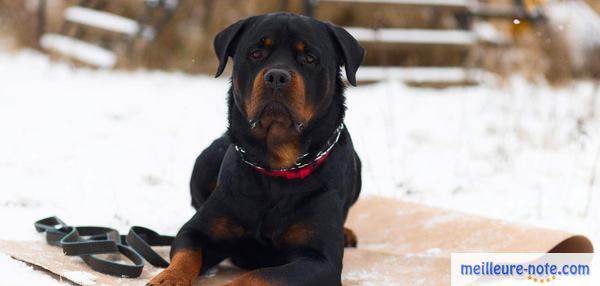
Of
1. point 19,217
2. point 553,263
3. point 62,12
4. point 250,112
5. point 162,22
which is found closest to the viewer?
point 250,112

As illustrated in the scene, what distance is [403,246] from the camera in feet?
11.1

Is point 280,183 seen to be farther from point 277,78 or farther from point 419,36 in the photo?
point 419,36

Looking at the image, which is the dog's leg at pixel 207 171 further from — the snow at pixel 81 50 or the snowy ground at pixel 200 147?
the snow at pixel 81 50

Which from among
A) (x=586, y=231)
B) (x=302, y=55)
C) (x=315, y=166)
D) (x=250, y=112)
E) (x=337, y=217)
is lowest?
(x=586, y=231)

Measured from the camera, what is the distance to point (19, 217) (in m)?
3.47

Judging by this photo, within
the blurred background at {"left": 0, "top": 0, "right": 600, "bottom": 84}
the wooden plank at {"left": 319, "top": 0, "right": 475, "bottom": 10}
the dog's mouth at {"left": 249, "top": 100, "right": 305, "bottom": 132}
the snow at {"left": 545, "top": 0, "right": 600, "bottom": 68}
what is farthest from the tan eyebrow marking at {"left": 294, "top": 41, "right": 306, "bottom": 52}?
the snow at {"left": 545, "top": 0, "right": 600, "bottom": 68}

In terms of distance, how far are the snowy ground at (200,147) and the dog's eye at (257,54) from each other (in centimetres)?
105

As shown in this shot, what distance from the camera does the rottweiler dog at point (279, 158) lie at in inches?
103

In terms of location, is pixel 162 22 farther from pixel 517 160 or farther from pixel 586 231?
pixel 586 231

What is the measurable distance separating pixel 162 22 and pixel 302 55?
19.2 ft

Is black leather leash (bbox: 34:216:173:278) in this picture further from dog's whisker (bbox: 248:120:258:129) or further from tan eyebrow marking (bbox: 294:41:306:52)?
tan eyebrow marking (bbox: 294:41:306:52)

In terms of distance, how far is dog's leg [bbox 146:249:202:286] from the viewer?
2.45m

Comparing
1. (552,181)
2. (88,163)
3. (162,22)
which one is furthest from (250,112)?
(162,22)

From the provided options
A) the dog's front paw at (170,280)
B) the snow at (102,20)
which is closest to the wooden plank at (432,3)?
the snow at (102,20)
